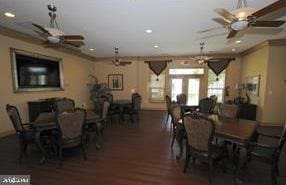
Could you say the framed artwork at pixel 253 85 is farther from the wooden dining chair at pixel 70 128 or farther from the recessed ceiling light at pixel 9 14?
the recessed ceiling light at pixel 9 14

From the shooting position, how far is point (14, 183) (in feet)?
7.75

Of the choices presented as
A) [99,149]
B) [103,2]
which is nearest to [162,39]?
[103,2]

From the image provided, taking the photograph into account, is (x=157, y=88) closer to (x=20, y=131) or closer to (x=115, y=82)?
(x=115, y=82)

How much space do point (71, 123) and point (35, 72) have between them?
3758 mm

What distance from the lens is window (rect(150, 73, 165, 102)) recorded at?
9.29 m

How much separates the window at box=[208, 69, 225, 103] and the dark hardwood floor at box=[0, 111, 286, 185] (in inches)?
208

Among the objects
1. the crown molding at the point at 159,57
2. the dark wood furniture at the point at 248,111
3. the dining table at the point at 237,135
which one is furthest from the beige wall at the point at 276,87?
the dining table at the point at 237,135

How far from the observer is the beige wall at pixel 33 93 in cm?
456

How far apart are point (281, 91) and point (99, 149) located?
6396mm

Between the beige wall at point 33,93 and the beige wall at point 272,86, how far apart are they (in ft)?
25.6

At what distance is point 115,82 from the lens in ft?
31.6

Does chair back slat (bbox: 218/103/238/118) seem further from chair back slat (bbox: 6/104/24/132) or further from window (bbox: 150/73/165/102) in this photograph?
window (bbox: 150/73/165/102)

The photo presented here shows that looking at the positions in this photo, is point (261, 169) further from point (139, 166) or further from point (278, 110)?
point (278, 110)

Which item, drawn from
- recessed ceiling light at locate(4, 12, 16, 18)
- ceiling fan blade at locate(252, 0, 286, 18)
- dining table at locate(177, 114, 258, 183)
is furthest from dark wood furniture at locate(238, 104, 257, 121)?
recessed ceiling light at locate(4, 12, 16, 18)
